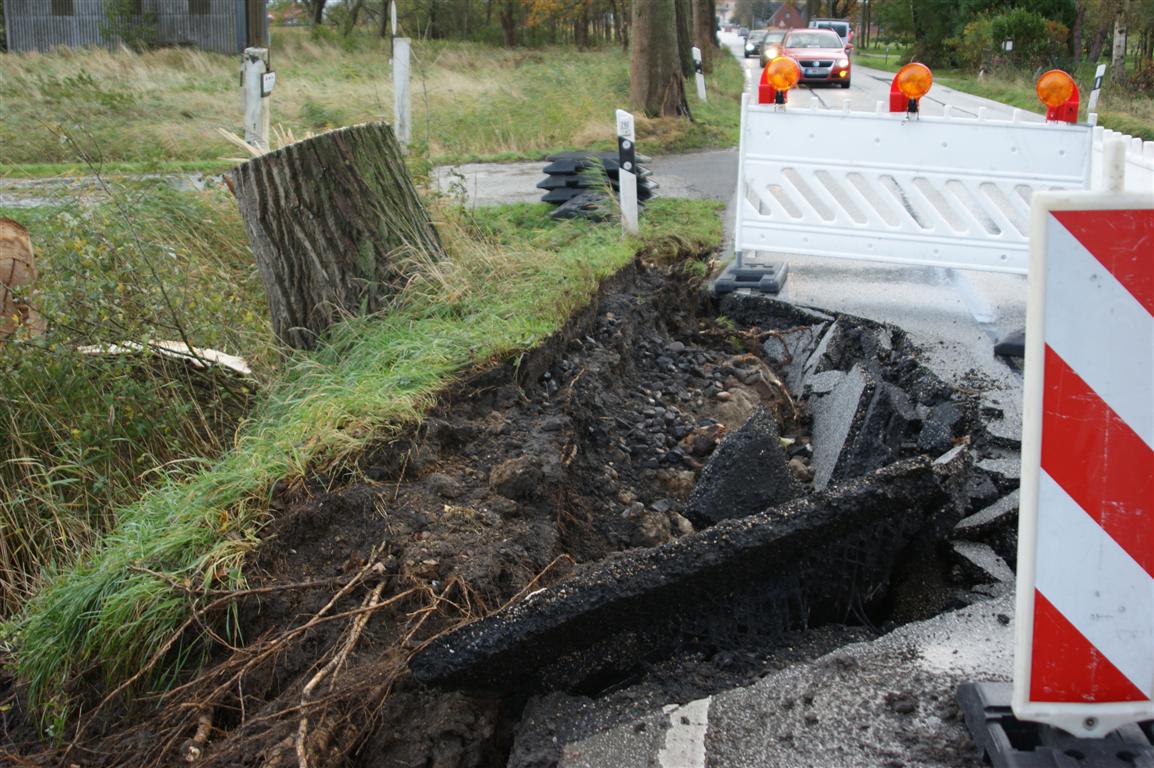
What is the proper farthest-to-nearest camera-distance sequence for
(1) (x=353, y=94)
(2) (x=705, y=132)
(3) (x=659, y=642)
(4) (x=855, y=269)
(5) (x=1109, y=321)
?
(1) (x=353, y=94) → (2) (x=705, y=132) → (4) (x=855, y=269) → (3) (x=659, y=642) → (5) (x=1109, y=321)

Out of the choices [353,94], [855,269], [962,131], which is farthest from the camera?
[353,94]

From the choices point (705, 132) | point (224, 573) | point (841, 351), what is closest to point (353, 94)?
point (705, 132)

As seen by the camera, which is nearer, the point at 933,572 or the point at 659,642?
the point at 659,642

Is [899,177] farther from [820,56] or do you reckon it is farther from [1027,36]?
[1027,36]

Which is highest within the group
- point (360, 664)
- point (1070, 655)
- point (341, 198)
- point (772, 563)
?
point (341, 198)

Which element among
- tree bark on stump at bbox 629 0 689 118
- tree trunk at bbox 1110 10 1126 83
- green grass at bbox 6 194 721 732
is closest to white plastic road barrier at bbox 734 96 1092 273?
green grass at bbox 6 194 721 732

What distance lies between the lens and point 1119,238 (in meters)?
2.21

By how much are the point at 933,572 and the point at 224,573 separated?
2300 mm

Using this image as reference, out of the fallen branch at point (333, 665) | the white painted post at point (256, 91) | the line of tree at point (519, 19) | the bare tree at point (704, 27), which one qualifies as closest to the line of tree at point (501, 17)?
the line of tree at point (519, 19)

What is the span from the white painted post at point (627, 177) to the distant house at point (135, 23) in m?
30.6

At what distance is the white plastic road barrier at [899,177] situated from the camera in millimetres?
7121

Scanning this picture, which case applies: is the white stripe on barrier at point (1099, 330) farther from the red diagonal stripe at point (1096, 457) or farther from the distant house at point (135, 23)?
the distant house at point (135, 23)

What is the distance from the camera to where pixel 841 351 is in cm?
605

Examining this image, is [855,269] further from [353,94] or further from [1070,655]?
[353,94]
